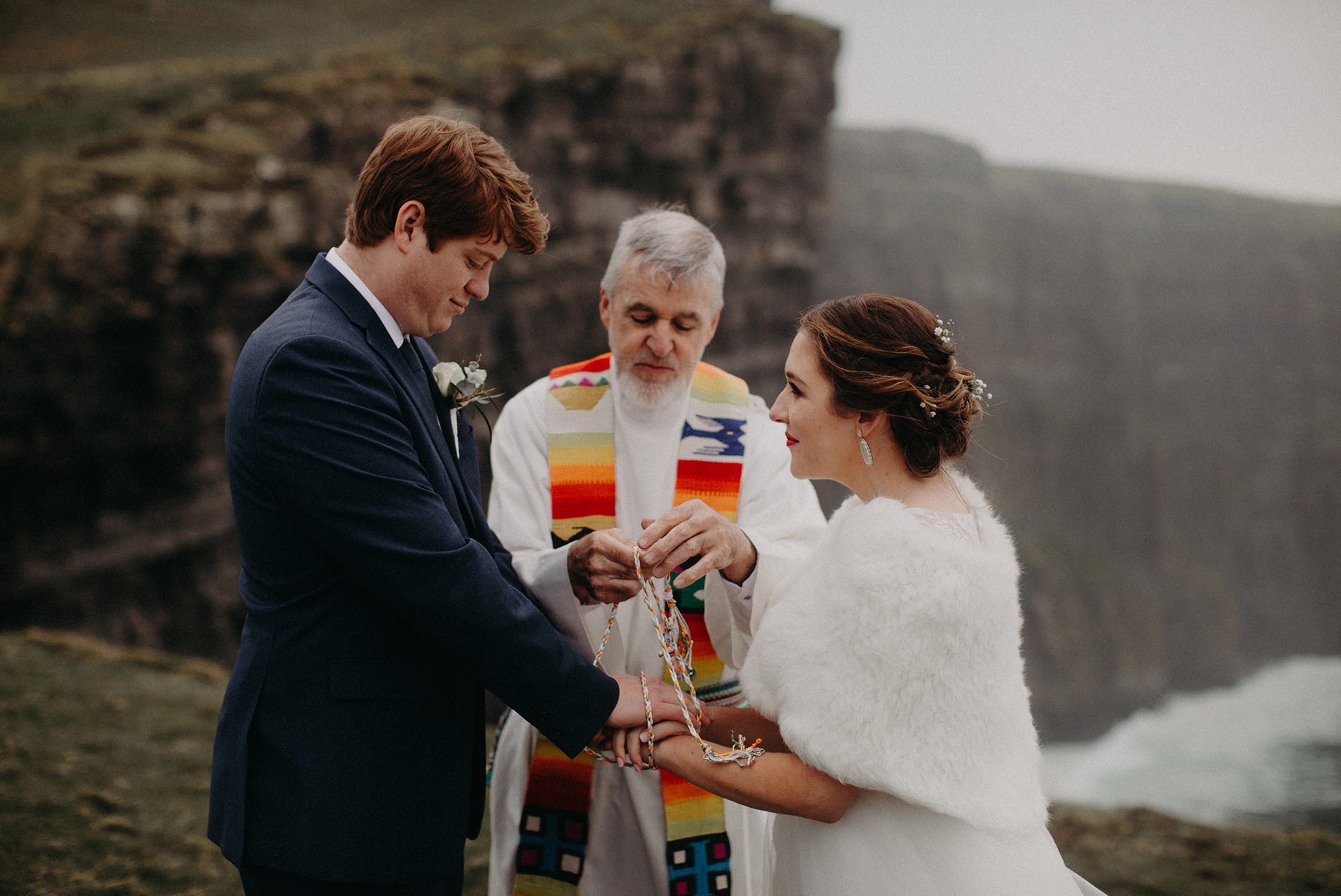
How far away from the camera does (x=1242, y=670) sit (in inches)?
2404

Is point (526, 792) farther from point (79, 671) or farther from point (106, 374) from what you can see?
point (106, 374)

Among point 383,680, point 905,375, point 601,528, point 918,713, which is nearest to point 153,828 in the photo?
point 601,528

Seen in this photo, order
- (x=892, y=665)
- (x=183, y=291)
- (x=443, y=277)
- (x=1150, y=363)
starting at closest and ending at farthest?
1. (x=892, y=665)
2. (x=443, y=277)
3. (x=183, y=291)
4. (x=1150, y=363)

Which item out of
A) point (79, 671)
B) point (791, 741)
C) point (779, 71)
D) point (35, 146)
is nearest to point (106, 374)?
point (35, 146)

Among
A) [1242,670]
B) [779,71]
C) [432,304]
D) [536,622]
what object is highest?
[779,71]

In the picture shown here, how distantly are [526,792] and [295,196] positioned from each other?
16765 mm

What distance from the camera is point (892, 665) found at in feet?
5.39

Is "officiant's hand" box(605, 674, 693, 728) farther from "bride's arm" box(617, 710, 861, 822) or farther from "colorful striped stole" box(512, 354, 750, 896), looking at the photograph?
"colorful striped stole" box(512, 354, 750, 896)

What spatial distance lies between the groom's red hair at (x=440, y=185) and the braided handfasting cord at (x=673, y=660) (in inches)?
32.7

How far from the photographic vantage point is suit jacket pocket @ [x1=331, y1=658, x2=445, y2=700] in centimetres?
175

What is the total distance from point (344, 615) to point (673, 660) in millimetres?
864

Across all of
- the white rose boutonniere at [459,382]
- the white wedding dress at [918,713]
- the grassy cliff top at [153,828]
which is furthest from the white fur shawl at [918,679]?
the grassy cliff top at [153,828]

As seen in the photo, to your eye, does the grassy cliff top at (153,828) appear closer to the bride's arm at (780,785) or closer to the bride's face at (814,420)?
the bride's arm at (780,785)

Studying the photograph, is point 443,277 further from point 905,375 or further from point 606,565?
point 905,375
